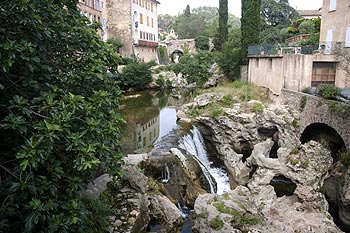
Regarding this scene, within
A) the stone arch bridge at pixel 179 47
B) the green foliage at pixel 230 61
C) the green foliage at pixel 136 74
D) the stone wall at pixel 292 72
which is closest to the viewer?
the stone wall at pixel 292 72

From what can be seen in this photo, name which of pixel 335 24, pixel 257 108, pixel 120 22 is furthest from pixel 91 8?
pixel 257 108

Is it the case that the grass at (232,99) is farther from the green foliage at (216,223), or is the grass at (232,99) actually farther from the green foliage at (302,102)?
the green foliage at (216,223)

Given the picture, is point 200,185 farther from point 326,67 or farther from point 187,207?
point 326,67

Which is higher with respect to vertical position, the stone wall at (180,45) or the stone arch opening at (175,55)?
the stone wall at (180,45)

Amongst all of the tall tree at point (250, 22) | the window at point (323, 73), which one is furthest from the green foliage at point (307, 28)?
the window at point (323, 73)

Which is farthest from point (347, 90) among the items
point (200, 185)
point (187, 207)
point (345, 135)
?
point (187, 207)

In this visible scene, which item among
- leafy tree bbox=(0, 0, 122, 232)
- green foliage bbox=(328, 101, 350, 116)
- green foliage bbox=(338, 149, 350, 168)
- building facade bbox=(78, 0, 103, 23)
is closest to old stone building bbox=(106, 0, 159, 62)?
building facade bbox=(78, 0, 103, 23)

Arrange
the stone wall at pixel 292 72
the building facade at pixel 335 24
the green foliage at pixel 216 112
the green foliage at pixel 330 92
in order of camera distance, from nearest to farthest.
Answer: the green foliage at pixel 330 92 → the green foliage at pixel 216 112 → the stone wall at pixel 292 72 → the building facade at pixel 335 24

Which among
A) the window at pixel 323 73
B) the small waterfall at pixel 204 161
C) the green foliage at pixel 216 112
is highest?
the window at pixel 323 73

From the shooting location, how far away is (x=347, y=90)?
15.5 metres

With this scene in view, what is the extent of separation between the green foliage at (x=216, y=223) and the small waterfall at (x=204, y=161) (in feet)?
16.0

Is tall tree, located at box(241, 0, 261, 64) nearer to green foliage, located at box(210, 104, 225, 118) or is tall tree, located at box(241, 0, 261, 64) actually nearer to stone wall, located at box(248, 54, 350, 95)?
stone wall, located at box(248, 54, 350, 95)

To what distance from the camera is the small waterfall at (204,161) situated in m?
14.8

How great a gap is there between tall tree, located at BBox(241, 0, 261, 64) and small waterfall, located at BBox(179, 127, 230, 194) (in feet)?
37.3
